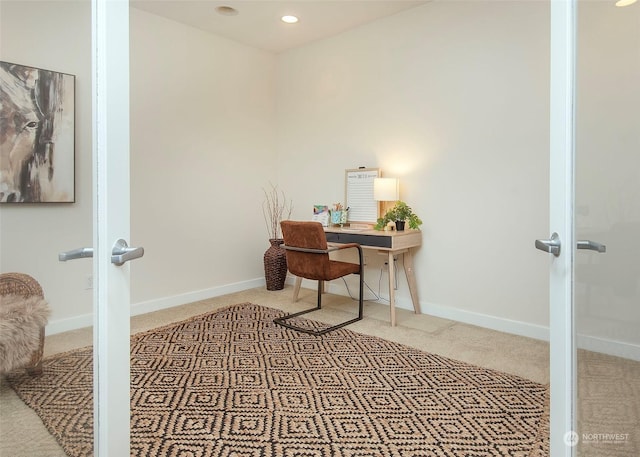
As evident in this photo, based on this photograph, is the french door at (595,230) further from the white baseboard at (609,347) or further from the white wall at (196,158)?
the white wall at (196,158)

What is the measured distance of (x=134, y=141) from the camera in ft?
11.7

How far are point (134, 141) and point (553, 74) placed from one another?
10.9 ft

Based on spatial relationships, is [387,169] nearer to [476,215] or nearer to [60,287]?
[476,215]

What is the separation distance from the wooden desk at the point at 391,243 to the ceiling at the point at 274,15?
1958mm

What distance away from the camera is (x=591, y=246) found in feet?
3.30

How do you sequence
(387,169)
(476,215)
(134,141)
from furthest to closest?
(387,169) → (134,141) → (476,215)

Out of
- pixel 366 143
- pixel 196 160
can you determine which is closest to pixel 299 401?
pixel 366 143

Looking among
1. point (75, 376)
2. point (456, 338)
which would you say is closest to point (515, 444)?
point (456, 338)

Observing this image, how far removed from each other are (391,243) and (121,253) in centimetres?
241

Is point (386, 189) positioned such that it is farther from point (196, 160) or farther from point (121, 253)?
point (121, 253)

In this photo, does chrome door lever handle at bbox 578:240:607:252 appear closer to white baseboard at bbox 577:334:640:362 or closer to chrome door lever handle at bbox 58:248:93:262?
white baseboard at bbox 577:334:640:362

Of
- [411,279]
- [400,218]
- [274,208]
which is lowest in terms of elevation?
[411,279]

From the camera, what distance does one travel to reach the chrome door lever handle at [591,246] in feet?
3.21

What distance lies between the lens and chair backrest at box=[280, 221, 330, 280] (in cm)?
314
